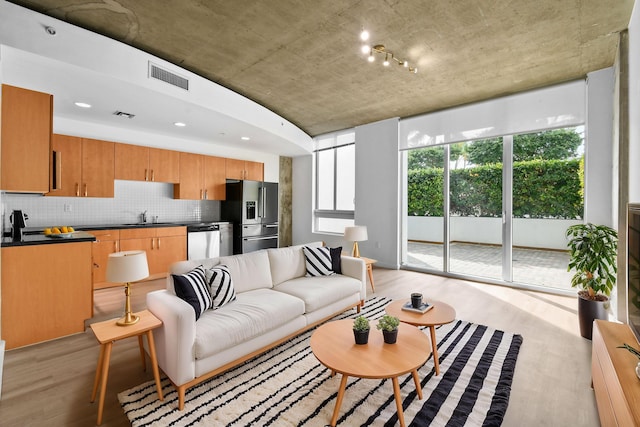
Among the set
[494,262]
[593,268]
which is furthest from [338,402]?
[494,262]

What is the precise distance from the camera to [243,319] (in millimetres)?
2227

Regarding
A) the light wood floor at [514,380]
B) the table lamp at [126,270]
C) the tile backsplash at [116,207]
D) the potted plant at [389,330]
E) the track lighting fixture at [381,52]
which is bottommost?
the light wood floor at [514,380]

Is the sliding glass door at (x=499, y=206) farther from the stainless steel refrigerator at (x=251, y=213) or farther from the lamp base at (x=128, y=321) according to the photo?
the lamp base at (x=128, y=321)

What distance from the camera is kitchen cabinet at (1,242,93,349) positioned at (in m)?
2.62

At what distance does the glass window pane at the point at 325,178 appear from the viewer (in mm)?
7141

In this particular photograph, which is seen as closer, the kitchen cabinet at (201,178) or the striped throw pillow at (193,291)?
the striped throw pillow at (193,291)

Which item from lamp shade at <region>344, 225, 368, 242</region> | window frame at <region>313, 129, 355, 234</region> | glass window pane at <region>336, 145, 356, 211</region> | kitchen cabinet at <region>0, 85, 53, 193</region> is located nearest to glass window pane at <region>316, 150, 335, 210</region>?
window frame at <region>313, 129, 355, 234</region>

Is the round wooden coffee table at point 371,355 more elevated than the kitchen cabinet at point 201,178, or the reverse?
the kitchen cabinet at point 201,178

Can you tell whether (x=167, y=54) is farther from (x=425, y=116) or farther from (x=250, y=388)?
(x=425, y=116)

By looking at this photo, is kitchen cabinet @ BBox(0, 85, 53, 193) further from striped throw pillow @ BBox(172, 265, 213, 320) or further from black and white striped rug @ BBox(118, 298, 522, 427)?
black and white striped rug @ BBox(118, 298, 522, 427)

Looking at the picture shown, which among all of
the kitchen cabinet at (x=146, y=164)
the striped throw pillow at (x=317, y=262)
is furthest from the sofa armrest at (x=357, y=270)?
the kitchen cabinet at (x=146, y=164)

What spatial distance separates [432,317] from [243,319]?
148 centimetres

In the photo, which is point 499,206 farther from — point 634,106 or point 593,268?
point 634,106

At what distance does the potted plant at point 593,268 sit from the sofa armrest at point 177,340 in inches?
139
